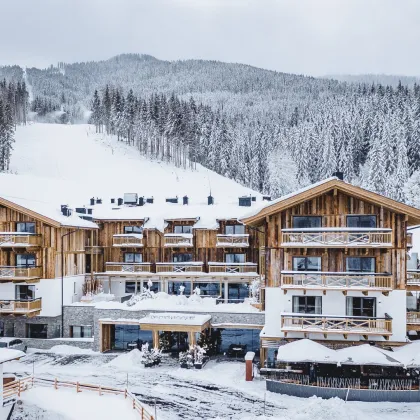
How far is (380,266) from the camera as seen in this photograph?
28047 mm

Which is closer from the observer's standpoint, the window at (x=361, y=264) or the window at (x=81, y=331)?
the window at (x=361, y=264)

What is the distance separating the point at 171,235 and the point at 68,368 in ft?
45.9

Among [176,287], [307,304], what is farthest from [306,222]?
[176,287]

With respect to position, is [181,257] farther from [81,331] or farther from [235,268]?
[81,331]

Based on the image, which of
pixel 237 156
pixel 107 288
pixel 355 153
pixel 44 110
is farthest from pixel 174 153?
pixel 44 110

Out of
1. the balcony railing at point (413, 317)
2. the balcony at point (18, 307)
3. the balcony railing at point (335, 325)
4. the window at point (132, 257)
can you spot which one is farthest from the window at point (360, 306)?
the balcony at point (18, 307)

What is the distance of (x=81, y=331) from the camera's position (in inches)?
1425

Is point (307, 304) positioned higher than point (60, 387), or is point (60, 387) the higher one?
point (307, 304)

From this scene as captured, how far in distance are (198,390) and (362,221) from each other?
12.7m

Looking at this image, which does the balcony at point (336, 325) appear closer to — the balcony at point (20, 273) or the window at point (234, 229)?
the window at point (234, 229)

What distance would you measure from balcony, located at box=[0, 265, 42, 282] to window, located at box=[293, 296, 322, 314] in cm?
1814

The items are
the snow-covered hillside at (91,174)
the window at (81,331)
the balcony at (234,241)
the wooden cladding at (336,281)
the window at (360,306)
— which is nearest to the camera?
the wooden cladding at (336,281)

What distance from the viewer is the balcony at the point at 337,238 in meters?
27.4

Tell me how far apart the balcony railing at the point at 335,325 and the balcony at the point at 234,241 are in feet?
40.6
